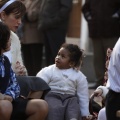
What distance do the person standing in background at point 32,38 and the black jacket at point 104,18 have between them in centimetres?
81

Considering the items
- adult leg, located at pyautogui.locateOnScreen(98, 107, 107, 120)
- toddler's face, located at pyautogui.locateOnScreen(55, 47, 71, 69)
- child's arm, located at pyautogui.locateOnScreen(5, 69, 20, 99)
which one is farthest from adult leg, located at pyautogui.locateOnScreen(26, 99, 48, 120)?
toddler's face, located at pyautogui.locateOnScreen(55, 47, 71, 69)

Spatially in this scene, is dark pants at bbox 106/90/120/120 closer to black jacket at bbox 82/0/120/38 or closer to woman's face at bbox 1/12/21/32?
woman's face at bbox 1/12/21/32

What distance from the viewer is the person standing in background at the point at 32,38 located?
446 inches

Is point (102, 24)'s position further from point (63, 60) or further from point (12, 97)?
point (12, 97)

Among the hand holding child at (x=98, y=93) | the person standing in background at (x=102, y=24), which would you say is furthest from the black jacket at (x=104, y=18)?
the hand holding child at (x=98, y=93)

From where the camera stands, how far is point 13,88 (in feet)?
22.7

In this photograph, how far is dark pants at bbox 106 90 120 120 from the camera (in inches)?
263

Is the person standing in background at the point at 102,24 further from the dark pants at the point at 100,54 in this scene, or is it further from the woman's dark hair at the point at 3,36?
the woman's dark hair at the point at 3,36

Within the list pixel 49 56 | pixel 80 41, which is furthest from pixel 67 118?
pixel 80 41

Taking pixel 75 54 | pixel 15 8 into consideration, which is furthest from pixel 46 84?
pixel 15 8

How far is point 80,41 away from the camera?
1530 cm

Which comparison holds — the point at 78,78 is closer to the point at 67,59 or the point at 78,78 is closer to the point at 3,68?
the point at 67,59

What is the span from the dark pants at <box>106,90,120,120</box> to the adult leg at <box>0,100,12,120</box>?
865 mm

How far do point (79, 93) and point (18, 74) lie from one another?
0.65 metres
